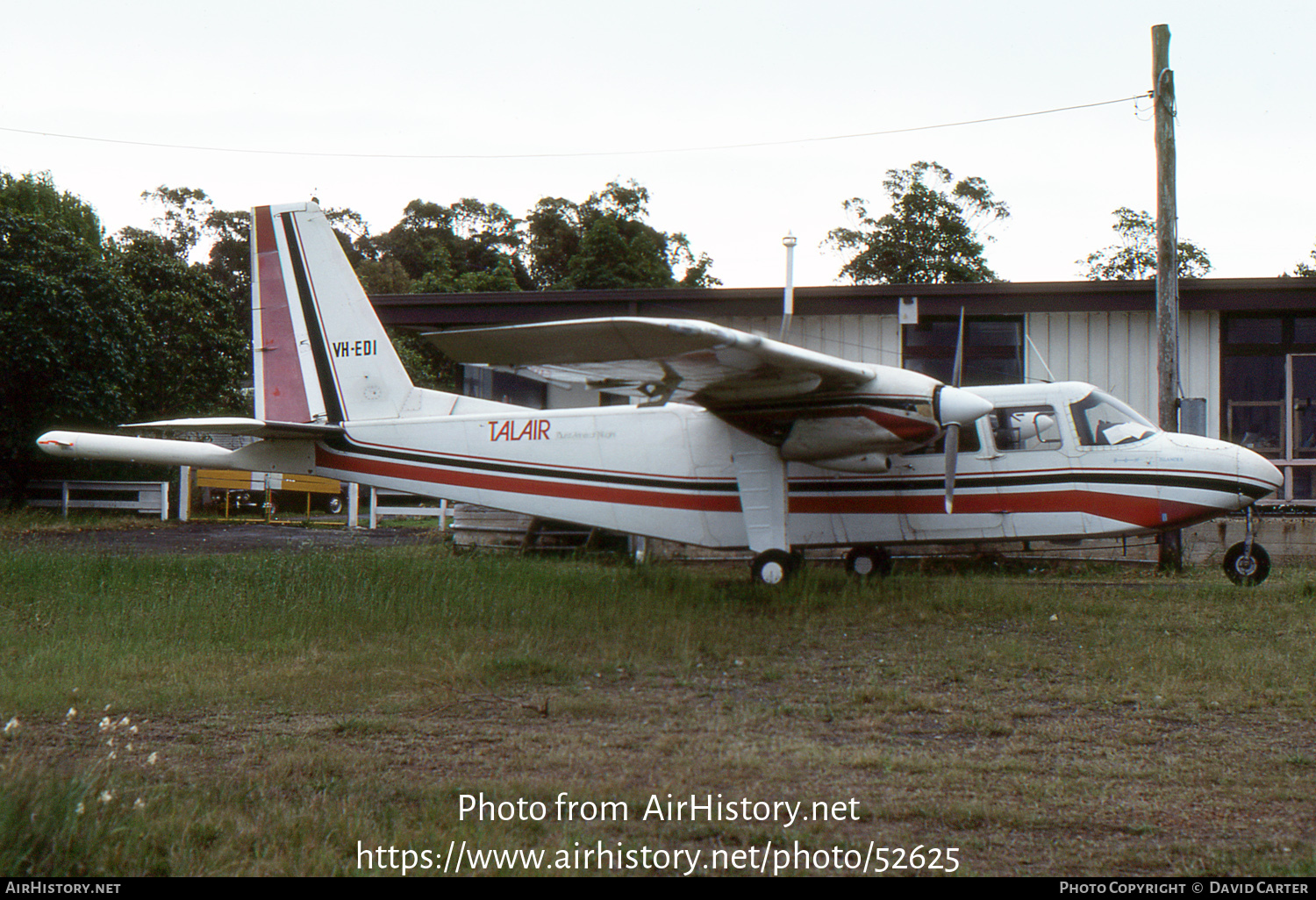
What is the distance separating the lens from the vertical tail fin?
1187 centimetres

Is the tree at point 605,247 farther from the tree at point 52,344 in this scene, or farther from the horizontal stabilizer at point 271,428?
the horizontal stabilizer at point 271,428

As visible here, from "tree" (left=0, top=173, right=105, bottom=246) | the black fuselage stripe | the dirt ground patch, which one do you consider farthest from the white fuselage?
"tree" (left=0, top=173, right=105, bottom=246)

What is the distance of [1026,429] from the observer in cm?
1093

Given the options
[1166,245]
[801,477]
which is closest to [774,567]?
[801,477]

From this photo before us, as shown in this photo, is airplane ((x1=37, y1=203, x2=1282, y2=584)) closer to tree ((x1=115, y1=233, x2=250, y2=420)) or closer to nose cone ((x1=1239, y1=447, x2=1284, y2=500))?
nose cone ((x1=1239, y1=447, x2=1284, y2=500))

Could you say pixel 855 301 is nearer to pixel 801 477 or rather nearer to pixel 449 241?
pixel 801 477

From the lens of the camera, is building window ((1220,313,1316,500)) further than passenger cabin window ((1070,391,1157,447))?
Yes

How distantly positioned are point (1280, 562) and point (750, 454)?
26.5 ft

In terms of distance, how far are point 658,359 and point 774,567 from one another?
301cm

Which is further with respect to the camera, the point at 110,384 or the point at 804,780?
the point at 110,384

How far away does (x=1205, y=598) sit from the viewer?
935cm

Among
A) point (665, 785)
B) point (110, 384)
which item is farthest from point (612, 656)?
point (110, 384)

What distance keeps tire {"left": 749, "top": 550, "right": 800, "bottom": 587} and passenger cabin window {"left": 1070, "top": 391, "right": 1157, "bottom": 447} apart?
11.6 feet
